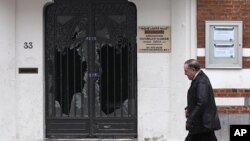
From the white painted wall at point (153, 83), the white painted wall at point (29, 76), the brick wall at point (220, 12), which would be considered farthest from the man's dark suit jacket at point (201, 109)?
the white painted wall at point (29, 76)

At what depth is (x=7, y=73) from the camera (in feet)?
36.3

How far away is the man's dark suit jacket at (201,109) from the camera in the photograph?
8164 millimetres

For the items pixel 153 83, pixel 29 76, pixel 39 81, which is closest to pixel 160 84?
pixel 153 83

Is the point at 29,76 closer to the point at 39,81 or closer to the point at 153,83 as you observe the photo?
the point at 39,81

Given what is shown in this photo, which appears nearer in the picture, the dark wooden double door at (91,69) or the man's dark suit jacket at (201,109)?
the man's dark suit jacket at (201,109)

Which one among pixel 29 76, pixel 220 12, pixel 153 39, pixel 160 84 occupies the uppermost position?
pixel 220 12

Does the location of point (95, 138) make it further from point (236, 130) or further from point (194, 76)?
point (194, 76)

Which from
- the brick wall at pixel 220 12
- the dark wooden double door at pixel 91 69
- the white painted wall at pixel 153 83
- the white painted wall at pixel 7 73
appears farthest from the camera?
the dark wooden double door at pixel 91 69

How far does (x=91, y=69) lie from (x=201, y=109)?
3.60 meters

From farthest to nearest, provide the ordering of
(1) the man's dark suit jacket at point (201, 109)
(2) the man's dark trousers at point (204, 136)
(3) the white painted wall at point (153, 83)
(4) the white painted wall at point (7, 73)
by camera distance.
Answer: (3) the white painted wall at point (153, 83)
(4) the white painted wall at point (7, 73)
(2) the man's dark trousers at point (204, 136)
(1) the man's dark suit jacket at point (201, 109)

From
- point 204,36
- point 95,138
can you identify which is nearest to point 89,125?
point 95,138

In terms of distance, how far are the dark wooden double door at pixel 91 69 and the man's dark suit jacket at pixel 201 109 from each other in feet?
10.2

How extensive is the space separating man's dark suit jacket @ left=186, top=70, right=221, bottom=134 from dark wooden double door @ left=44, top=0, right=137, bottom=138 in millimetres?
3106

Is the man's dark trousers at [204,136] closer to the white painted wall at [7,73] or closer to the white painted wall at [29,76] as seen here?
the white painted wall at [29,76]
